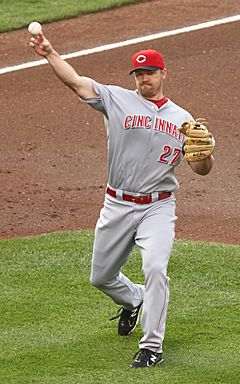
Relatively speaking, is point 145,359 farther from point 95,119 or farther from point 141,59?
point 95,119

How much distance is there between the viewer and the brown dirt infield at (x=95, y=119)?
37.6ft

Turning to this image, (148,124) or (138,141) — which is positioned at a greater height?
(148,124)

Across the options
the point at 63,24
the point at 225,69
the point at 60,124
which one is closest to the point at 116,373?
the point at 60,124

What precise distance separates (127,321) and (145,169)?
1135 millimetres

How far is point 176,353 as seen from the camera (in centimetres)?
781

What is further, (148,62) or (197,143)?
(148,62)

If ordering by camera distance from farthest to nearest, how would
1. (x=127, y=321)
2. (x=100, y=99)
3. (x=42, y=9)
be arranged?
(x=42, y=9) → (x=127, y=321) → (x=100, y=99)

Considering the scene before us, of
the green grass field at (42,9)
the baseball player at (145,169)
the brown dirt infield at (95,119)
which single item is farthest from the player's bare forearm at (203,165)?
the green grass field at (42,9)

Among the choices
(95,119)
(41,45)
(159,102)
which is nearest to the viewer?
(41,45)

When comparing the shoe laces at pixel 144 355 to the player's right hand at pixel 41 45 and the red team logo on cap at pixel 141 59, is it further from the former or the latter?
the player's right hand at pixel 41 45

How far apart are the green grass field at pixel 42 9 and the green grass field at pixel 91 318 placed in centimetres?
594

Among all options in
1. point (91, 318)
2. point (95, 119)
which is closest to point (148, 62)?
point (91, 318)

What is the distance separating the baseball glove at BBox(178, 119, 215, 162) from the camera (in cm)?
740

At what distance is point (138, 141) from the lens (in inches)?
301
